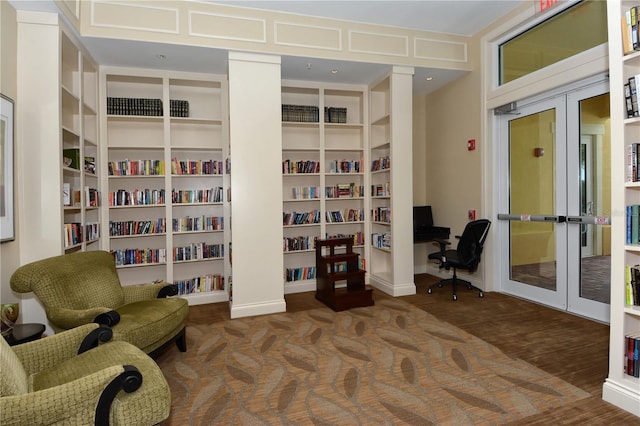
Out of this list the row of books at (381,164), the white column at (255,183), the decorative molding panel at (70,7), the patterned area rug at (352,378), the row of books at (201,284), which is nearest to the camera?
the patterned area rug at (352,378)

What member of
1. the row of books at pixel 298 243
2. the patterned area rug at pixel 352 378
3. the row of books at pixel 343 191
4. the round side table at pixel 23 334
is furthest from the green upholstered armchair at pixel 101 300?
the row of books at pixel 343 191

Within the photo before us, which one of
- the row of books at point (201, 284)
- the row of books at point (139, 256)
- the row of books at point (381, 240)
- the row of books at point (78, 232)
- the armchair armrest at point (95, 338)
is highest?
the row of books at point (78, 232)

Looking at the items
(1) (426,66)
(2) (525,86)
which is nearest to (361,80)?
(1) (426,66)

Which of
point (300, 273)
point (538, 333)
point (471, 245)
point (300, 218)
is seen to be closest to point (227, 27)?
point (300, 218)

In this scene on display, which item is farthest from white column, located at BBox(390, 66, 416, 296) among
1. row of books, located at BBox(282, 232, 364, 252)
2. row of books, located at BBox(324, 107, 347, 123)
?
Result: row of books, located at BBox(324, 107, 347, 123)

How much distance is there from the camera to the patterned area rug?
87.9 inches

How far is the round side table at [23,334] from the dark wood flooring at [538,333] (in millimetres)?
1642

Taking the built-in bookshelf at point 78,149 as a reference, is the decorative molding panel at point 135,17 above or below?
above

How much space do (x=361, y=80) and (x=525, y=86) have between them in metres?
2.12

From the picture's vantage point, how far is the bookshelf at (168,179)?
179 inches

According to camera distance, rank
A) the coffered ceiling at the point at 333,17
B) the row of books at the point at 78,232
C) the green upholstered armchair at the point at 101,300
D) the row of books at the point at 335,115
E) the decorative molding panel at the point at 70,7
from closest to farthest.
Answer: the green upholstered armchair at the point at 101,300 < the decorative molding panel at the point at 70,7 < the row of books at the point at 78,232 < the coffered ceiling at the point at 333,17 < the row of books at the point at 335,115

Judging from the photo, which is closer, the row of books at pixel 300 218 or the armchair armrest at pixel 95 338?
the armchair armrest at pixel 95 338

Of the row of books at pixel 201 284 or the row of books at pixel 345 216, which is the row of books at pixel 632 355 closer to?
the row of books at pixel 345 216

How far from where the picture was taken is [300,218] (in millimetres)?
5227
